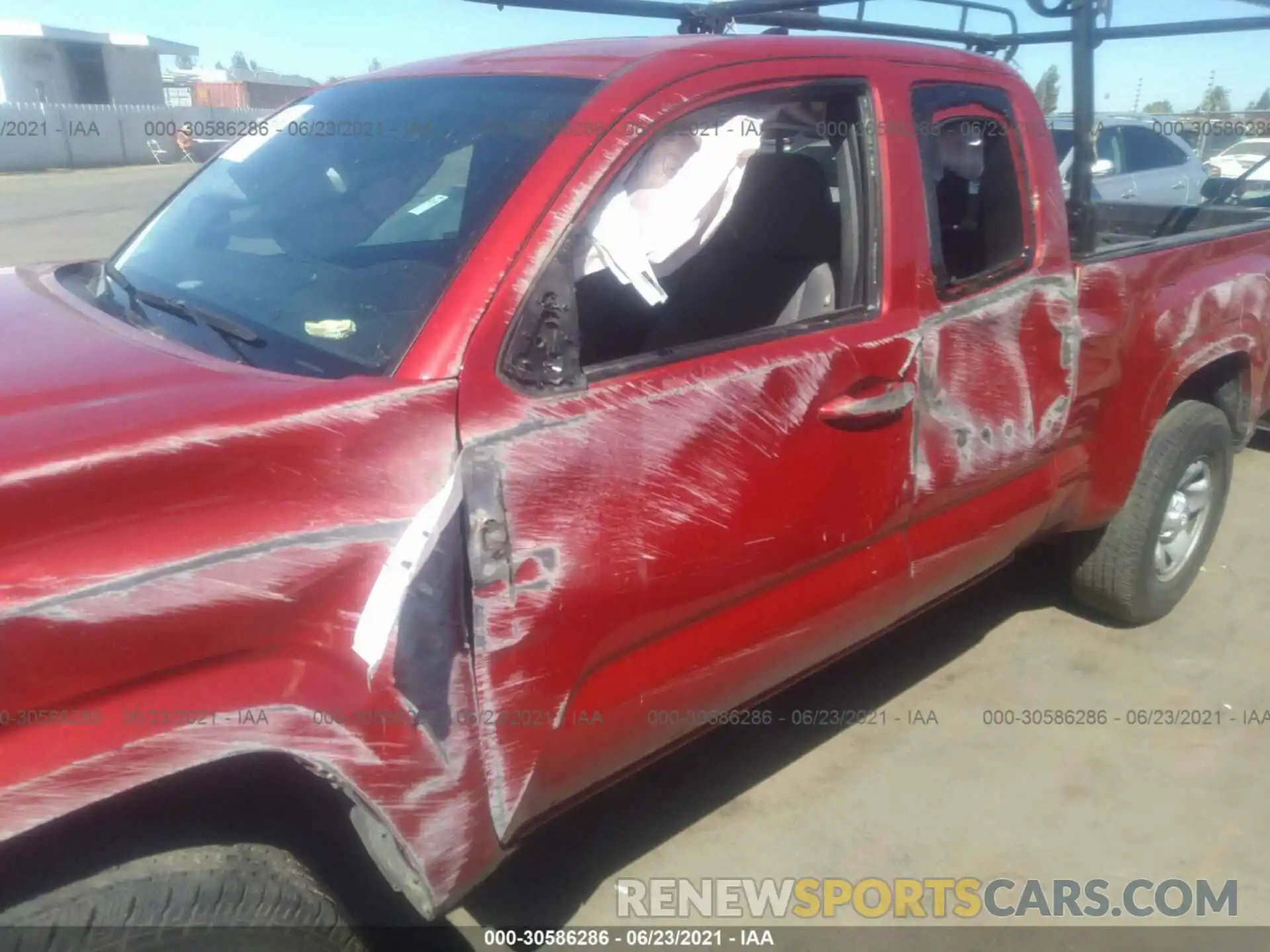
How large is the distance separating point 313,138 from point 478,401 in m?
1.15

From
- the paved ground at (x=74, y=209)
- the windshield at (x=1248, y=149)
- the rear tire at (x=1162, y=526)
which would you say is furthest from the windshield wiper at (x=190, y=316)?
the windshield at (x=1248, y=149)

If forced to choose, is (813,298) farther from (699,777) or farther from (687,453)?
(699,777)

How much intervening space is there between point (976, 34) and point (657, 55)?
312cm

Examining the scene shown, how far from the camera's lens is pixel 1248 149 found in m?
17.2

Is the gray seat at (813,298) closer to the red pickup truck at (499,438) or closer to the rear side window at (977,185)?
the red pickup truck at (499,438)

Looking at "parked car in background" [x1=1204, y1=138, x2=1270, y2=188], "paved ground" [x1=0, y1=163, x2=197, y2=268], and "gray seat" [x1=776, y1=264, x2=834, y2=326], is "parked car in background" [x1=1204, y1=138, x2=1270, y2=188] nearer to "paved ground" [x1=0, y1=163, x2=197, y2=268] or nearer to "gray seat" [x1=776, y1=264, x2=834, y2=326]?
"gray seat" [x1=776, y1=264, x2=834, y2=326]

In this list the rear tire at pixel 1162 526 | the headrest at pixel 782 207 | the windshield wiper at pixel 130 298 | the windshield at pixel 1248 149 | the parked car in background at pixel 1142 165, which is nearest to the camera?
the windshield wiper at pixel 130 298

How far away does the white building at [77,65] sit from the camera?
33.6 metres

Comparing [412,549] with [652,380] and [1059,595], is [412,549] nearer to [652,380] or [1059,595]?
[652,380]

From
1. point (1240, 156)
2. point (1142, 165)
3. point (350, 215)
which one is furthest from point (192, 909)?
point (1240, 156)

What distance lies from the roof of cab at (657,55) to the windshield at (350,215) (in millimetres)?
61

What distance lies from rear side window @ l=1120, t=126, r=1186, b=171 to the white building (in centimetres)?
3422

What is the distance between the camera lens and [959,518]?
9.07 feet
